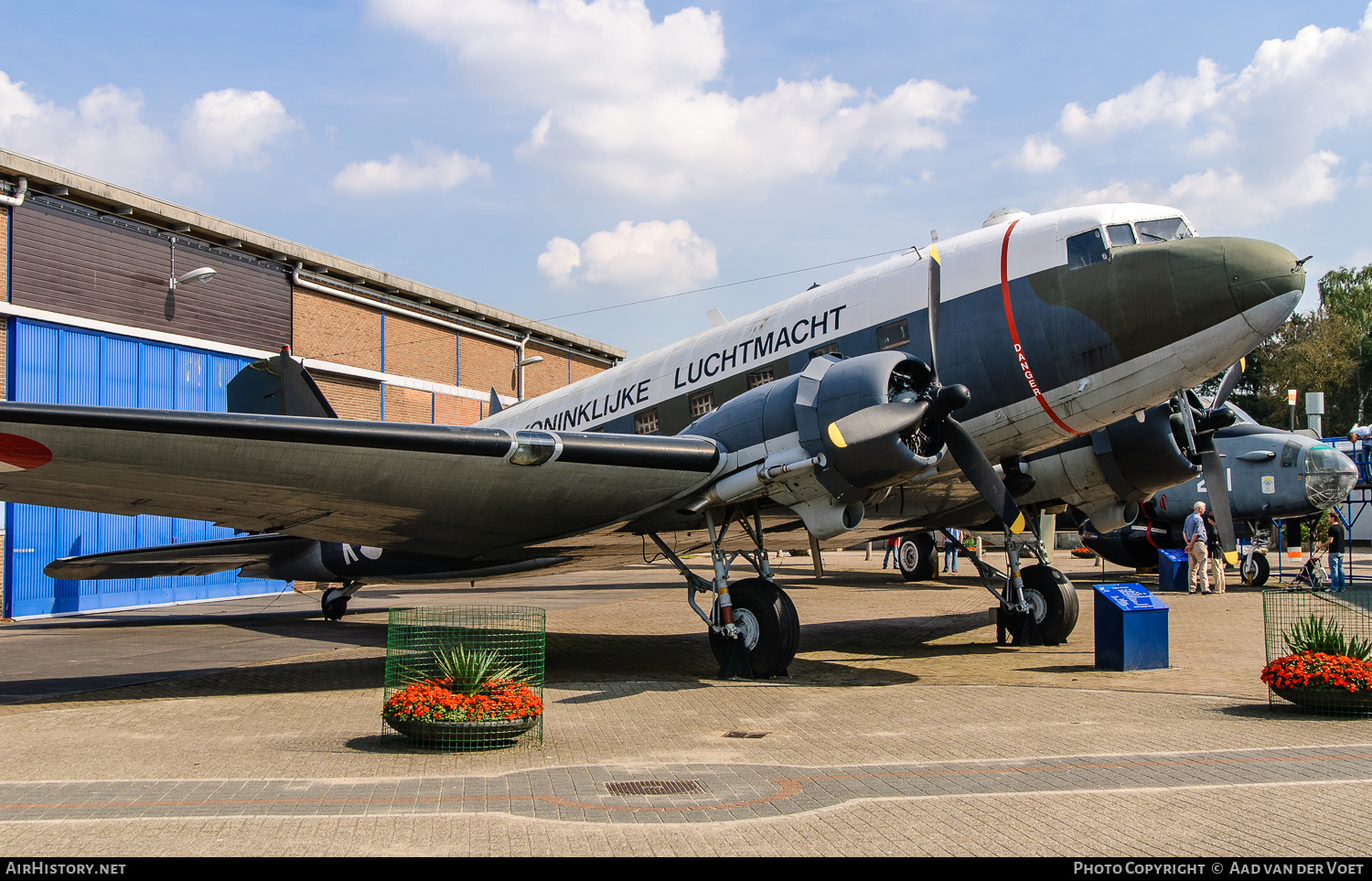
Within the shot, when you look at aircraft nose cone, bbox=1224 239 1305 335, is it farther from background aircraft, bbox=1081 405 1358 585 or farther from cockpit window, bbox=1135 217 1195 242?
background aircraft, bbox=1081 405 1358 585

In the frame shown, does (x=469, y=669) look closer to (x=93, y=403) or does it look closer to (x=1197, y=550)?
(x=93, y=403)

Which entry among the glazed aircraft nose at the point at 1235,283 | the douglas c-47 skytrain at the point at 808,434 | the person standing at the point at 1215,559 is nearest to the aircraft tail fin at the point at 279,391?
the douglas c-47 skytrain at the point at 808,434

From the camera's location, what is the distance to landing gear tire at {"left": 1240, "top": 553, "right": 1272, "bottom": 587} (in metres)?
26.0

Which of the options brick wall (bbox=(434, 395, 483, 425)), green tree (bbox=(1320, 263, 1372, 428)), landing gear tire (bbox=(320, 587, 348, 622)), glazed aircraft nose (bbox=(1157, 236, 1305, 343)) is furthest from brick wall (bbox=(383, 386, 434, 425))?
green tree (bbox=(1320, 263, 1372, 428))

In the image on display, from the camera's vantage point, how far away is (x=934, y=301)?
1091cm

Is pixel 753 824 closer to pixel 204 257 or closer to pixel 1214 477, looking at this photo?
pixel 1214 477

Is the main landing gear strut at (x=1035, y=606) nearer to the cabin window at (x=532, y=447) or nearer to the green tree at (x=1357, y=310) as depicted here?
the cabin window at (x=532, y=447)

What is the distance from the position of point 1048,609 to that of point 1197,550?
1138 centimetres

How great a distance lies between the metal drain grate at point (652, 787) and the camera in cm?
615

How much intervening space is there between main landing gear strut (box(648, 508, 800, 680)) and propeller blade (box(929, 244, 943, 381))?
289cm

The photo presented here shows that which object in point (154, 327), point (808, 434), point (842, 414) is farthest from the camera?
point (154, 327)

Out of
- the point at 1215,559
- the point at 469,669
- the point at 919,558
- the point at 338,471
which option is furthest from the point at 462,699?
the point at 919,558

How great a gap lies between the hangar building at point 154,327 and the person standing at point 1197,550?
24.6 m

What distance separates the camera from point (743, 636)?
37.6ft
